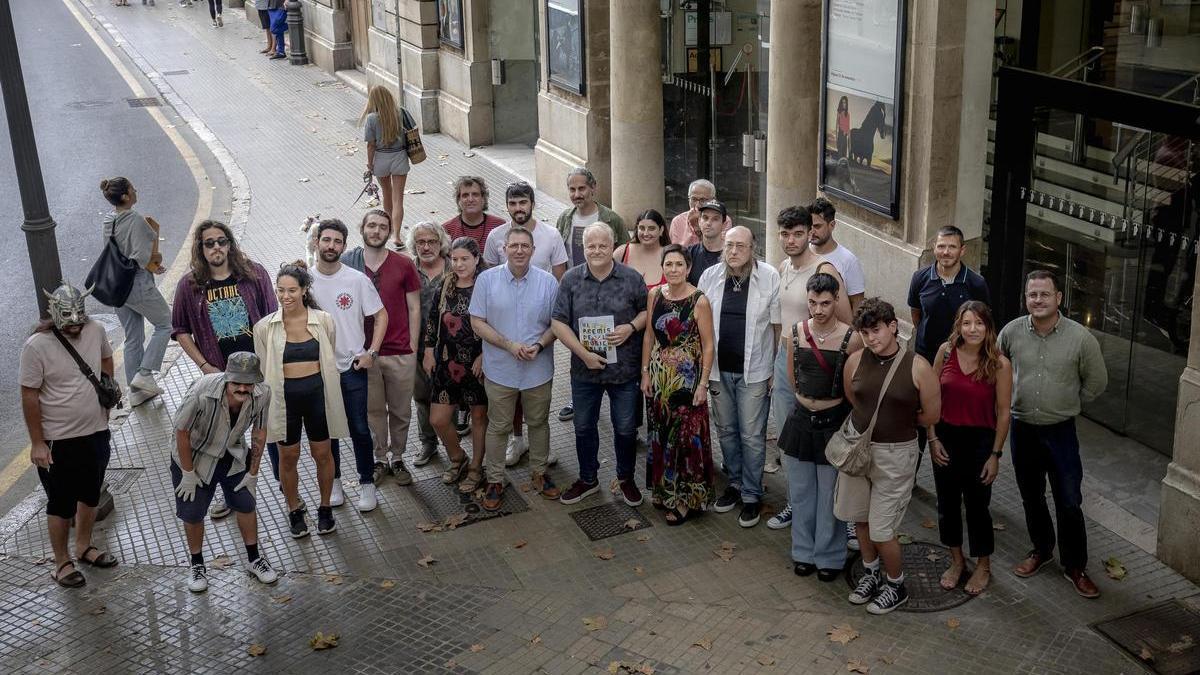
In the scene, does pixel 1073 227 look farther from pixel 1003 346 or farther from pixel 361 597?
pixel 361 597

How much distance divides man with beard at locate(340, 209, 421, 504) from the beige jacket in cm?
67

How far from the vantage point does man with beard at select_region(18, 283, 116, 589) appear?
7992 millimetres

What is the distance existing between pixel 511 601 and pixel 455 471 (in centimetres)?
187

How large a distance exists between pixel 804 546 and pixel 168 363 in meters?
6.85

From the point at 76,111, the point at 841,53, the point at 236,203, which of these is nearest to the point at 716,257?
the point at 841,53

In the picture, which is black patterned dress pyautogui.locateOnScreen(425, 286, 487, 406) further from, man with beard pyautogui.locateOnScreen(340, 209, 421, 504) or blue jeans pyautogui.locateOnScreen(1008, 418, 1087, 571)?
blue jeans pyautogui.locateOnScreen(1008, 418, 1087, 571)

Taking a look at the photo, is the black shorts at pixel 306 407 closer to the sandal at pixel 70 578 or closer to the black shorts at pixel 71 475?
the black shorts at pixel 71 475

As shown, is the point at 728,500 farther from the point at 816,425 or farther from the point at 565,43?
the point at 565,43

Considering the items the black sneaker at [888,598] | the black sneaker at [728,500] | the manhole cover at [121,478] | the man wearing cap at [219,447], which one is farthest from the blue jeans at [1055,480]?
the manhole cover at [121,478]

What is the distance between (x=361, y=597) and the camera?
314 inches

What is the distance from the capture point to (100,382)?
27.0ft

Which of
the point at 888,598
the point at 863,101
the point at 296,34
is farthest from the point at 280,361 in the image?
the point at 296,34

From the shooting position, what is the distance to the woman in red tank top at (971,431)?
290 inches

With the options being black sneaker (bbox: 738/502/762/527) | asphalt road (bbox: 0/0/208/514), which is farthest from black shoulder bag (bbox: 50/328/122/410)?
black sneaker (bbox: 738/502/762/527)
